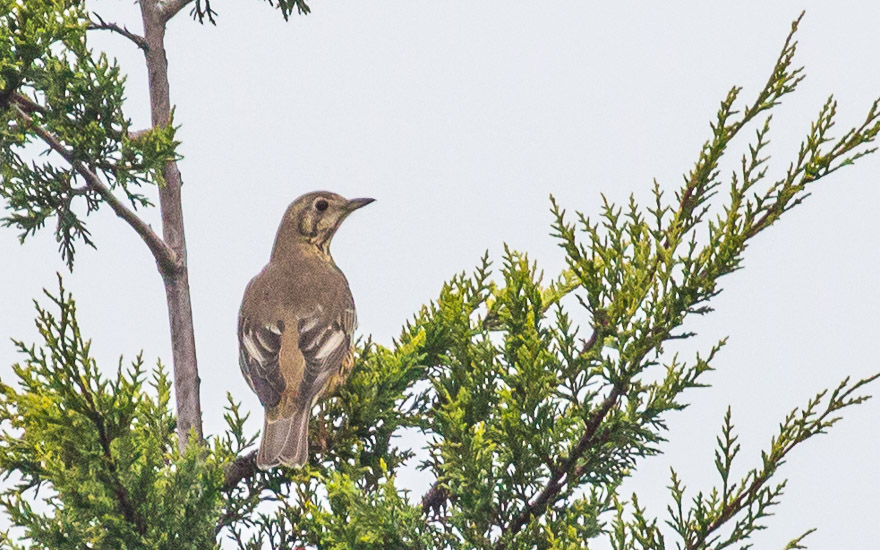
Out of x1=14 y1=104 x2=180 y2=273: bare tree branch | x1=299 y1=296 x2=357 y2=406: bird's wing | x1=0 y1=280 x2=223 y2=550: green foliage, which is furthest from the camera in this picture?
x1=299 y1=296 x2=357 y2=406: bird's wing

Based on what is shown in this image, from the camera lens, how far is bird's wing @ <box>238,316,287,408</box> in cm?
620

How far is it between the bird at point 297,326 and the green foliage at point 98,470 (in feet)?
2.37

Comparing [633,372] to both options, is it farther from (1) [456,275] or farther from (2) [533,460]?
(1) [456,275]

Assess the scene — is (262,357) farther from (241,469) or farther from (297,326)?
(241,469)

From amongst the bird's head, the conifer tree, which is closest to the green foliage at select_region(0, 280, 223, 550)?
the conifer tree

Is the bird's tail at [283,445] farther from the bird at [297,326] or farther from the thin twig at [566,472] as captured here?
the thin twig at [566,472]

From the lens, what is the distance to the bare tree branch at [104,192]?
546cm

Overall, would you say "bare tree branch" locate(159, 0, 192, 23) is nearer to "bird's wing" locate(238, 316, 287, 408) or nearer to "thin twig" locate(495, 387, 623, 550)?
"bird's wing" locate(238, 316, 287, 408)

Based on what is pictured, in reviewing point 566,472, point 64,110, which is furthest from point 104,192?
point 566,472

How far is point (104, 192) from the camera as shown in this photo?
5.48m

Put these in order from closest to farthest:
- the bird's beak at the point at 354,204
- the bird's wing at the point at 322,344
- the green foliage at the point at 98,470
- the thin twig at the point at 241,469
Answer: the green foliage at the point at 98,470
the thin twig at the point at 241,469
the bird's wing at the point at 322,344
the bird's beak at the point at 354,204

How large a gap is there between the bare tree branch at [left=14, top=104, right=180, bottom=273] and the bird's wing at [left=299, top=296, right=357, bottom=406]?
1021mm

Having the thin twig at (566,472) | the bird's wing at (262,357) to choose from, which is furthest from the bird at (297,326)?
the thin twig at (566,472)

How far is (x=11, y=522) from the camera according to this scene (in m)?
4.86
